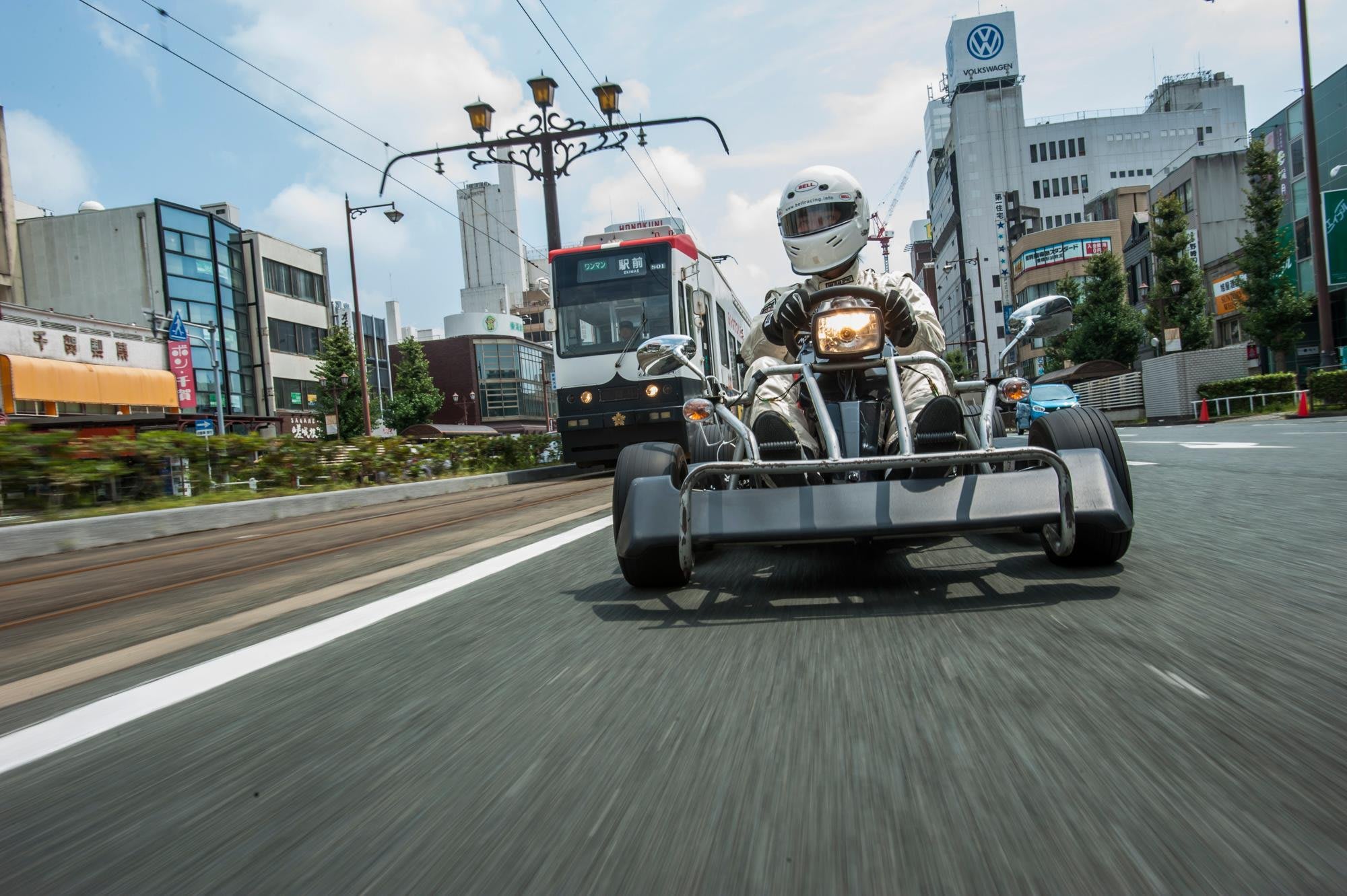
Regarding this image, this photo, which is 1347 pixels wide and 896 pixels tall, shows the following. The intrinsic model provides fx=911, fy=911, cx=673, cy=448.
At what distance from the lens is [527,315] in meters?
142

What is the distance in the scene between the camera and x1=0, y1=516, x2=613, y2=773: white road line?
6.64 feet

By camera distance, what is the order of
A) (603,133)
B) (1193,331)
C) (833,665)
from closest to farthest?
(833,665) → (603,133) → (1193,331)

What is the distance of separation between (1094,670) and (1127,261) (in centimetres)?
6929

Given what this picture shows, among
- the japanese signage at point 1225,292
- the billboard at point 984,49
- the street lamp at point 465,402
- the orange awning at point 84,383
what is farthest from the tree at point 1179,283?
the billboard at point 984,49

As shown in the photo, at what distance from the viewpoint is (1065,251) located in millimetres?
76062

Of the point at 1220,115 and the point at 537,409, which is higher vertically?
the point at 1220,115

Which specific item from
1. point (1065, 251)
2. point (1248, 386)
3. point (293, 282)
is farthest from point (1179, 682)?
point (1065, 251)

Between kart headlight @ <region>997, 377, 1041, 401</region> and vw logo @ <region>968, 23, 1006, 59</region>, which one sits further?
vw logo @ <region>968, 23, 1006, 59</region>

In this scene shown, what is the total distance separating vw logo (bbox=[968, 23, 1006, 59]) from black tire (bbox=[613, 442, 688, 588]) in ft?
400

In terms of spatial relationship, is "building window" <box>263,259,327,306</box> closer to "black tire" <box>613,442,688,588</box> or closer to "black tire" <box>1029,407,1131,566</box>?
"black tire" <box>613,442,688,588</box>

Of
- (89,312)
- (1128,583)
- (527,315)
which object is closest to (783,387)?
(1128,583)

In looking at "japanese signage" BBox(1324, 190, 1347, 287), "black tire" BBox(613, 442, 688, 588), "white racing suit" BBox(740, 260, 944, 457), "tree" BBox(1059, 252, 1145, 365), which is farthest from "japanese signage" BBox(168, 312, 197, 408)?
"tree" BBox(1059, 252, 1145, 365)

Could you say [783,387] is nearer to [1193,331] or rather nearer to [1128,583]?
[1128,583]

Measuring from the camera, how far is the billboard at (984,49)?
109250 mm
